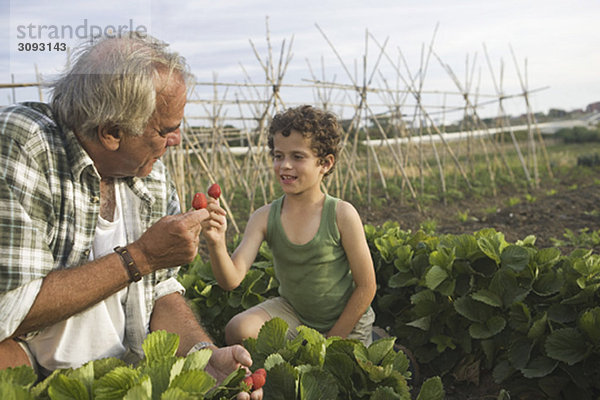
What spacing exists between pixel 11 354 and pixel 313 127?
1.47 m

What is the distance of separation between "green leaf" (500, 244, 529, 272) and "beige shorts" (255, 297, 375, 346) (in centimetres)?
68

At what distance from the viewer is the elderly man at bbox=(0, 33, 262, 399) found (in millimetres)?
1546

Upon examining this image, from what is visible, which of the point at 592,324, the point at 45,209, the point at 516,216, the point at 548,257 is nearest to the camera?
the point at 45,209

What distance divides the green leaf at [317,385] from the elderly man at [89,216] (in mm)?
179

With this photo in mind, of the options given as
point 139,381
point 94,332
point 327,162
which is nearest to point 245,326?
point 94,332

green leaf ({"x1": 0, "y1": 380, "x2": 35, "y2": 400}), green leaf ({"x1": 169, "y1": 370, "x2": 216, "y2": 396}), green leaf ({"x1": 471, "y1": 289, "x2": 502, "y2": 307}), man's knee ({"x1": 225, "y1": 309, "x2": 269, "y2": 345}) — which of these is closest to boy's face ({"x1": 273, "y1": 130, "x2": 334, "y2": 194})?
man's knee ({"x1": 225, "y1": 309, "x2": 269, "y2": 345})

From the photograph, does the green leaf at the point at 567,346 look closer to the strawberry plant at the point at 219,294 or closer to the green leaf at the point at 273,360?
the green leaf at the point at 273,360

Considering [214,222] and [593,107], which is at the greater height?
[593,107]

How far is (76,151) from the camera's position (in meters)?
1.72

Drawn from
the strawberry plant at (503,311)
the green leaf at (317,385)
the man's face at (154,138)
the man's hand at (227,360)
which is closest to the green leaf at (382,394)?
the green leaf at (317,385)

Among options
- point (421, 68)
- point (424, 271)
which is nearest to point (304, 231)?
point (424, 271)

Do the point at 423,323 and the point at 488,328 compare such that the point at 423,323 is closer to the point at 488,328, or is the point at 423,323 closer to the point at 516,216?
the point at 488,328

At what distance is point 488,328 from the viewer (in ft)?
7.84

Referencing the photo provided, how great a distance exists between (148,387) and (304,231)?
141 centimetres
